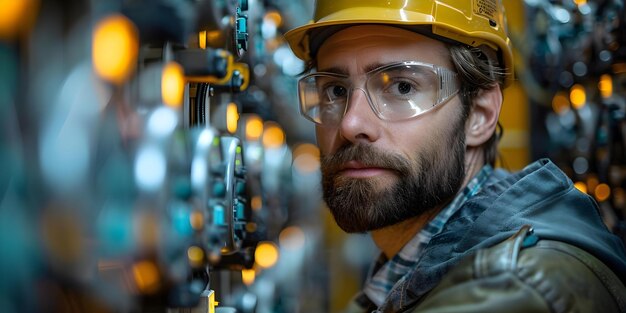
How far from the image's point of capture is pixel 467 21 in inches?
76.7

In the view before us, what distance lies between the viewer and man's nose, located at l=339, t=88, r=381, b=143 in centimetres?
183

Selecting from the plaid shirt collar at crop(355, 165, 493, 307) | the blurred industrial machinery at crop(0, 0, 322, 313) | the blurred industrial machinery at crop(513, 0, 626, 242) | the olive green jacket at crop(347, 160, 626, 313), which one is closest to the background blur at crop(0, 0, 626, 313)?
the blurred industrial machinery at crop(0, 0, 322, 313)

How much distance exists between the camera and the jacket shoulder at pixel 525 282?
1.26 metres

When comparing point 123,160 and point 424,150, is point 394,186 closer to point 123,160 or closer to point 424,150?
point 424,150

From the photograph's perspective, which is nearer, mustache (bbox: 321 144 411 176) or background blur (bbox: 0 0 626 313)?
background blur (bbox: 0 0 626 313)

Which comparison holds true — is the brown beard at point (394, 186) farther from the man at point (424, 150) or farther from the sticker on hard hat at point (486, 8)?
the sticker on hard hat at point (486, 8)

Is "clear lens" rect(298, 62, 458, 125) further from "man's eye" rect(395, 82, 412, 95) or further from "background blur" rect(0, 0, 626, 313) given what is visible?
"background blur" rect(0, 0, 626, 313)

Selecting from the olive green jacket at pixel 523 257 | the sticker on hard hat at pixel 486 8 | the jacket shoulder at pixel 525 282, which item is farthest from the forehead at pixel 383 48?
A: the jacket shoulder at pixel 525 282

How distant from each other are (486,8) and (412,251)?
0.72 metres

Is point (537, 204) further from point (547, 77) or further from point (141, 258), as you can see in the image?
point (547, 77)

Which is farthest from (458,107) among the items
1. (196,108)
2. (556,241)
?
(196,108)

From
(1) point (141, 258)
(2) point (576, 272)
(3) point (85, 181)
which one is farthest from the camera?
(2) point (576, 272)

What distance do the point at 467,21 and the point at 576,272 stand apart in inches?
33.2

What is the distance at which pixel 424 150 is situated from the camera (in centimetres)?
188
